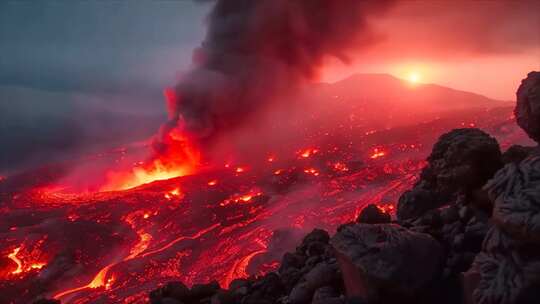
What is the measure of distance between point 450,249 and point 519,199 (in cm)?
213

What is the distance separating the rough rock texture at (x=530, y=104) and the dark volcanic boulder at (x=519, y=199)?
5.06ft

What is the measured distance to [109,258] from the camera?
23.3 metres

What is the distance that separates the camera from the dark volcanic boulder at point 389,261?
5.84 m

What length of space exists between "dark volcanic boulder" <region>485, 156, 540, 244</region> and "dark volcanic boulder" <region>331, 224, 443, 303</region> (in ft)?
4.47

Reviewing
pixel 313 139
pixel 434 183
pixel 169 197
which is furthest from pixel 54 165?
pixel 434 183

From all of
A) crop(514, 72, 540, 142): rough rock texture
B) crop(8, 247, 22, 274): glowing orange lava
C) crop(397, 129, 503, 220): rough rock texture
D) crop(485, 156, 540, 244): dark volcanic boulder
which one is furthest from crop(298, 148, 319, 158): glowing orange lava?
crop(485, 156, 540, 244): dark volcanic boulder

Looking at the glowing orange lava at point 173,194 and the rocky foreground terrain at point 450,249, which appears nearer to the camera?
the rocky foreground terrain at point 450,249

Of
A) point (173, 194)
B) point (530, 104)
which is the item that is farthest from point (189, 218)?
point (530, 104)

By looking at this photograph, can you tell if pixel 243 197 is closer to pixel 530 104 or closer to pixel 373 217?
pixel 373 217

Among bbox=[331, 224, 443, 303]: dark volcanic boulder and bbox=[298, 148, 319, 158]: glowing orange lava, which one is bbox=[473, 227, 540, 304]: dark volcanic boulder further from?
bbox=[298, 148, 319, 158]: glowing orange lava

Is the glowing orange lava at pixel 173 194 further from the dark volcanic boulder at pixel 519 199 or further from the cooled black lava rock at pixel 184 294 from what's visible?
the dark volcanic boulder at pixel 519 199

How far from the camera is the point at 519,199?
504cm

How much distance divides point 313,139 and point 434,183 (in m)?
41.0

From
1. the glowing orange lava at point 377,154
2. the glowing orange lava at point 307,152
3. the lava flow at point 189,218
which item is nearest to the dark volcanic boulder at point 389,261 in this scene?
the lava flow at point 189,218
